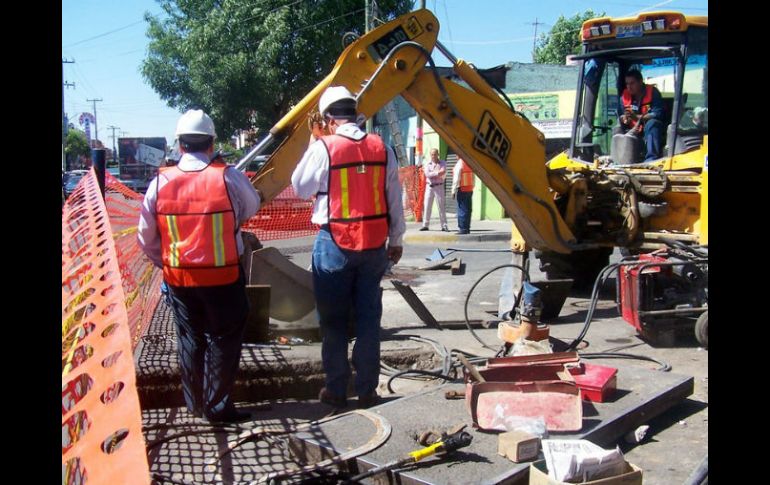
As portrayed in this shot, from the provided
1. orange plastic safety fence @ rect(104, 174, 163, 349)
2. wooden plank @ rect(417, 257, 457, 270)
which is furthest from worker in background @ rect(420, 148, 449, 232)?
orange plastic safety fence @ rect(104, 174, 163, 349)

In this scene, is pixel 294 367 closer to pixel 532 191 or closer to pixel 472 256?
pixel 532 191

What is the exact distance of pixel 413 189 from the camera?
66.6 feet

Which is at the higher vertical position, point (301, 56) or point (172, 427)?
point (301, 56)

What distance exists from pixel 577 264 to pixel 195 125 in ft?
19.5

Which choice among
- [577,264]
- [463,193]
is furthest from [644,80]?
[463,193]

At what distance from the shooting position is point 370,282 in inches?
187

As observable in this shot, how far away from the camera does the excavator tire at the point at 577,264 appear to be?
28.7ft

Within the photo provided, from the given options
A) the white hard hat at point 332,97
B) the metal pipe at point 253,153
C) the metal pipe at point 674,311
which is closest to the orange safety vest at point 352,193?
the white hard hat at point 332,97

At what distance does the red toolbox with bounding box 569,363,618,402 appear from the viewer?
4.62 metres

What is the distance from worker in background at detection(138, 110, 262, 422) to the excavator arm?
1.00 metres

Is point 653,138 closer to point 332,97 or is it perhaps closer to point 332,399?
point 332,97
